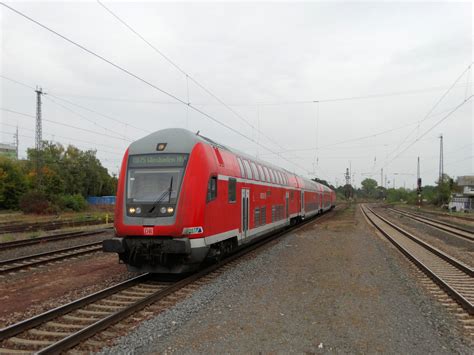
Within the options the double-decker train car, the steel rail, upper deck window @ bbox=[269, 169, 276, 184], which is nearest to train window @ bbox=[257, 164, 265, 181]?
upper deck window @ bbox=[269, 169, 276, 184]

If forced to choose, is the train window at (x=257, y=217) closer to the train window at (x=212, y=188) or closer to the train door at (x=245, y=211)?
the train door at (x=245, y=211)

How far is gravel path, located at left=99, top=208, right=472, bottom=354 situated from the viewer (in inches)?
207

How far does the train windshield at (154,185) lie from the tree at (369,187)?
171288 mm

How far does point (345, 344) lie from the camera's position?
530 centimetres

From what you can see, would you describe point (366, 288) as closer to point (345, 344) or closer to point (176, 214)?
point (345, 344)

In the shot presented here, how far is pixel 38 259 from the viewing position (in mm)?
12062

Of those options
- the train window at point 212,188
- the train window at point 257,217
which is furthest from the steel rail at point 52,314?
the train window at point 257,217

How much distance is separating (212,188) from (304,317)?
159 inches

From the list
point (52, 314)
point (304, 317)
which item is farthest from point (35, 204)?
point (304, 317)

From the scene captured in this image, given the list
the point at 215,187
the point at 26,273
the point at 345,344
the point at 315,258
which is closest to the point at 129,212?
the point at 215,187

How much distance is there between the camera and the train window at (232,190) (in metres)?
10.8

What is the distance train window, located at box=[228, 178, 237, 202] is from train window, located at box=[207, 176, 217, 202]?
1.15 metres

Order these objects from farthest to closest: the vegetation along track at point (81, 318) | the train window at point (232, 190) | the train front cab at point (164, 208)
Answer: the train window at point (232, 190), the train front cab at point (164, 208), the vegetation along track at point (81, 318)

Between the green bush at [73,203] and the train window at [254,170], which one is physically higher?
the train window at [254,170]
